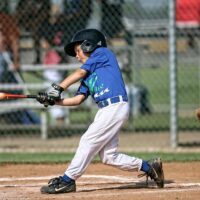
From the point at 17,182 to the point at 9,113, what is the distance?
5.30 meters

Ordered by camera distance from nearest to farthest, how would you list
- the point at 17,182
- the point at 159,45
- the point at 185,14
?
the point at 17,182 < the point at 185,14 < the point at 159,45

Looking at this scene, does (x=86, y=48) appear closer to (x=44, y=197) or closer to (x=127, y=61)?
(x=44, y=197)

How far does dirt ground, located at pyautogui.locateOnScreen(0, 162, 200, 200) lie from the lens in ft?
20.0

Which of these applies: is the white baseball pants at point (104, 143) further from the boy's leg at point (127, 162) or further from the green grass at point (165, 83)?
the green grass at point (165, 83)

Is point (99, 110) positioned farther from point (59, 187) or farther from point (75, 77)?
point (59, 187)

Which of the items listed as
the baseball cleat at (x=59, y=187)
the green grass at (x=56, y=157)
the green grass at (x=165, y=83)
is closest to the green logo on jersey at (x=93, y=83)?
the baseball cleat at (x=59, y=187)

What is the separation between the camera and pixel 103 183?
6.98m

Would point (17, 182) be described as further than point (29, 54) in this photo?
No

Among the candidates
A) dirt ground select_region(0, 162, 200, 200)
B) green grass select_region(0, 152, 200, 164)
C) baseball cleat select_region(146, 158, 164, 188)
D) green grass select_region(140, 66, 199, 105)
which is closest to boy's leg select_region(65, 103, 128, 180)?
dirt ground select_region(0, 162, 200, 200)

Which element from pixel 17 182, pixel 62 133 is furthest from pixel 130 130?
pixel 17 182

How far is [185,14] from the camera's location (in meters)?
13.9

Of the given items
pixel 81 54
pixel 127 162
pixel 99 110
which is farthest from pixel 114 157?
pixel 81 54

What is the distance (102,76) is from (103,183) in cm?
120

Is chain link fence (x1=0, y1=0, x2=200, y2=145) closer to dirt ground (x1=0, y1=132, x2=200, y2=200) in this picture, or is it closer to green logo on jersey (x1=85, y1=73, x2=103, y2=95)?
dirt ground (x1=0, y1=132, x2=200, y2=200)
